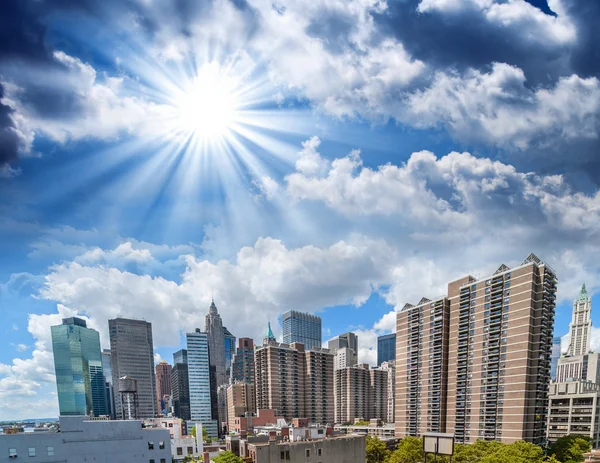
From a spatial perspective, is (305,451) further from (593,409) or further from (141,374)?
(141,374)

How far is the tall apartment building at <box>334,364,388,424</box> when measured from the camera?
125875mm

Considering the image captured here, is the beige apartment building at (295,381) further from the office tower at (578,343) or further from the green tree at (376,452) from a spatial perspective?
the office tower at (578,343)

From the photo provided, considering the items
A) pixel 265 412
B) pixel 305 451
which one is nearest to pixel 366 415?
pixel 265 412

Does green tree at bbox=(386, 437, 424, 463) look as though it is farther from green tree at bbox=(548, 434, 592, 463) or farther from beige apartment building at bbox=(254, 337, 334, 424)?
beige apartment building at bbox=(254, 337, 334, 424)

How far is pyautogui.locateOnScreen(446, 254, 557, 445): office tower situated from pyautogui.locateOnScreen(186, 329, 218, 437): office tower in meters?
116

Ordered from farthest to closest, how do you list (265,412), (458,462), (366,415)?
(366,415) < (265,412) < (458,462)

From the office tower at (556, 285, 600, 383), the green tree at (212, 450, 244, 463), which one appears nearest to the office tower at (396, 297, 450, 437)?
the green tree at (212, 450, 244, 463)

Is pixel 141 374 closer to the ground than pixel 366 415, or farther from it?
farther from it

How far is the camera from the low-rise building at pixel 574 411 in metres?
72.1

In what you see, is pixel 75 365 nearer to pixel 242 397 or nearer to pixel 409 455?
pixel 242 397

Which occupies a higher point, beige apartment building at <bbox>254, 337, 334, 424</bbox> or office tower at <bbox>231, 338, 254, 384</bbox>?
office tower at <bbox>231, 338, 254, 384</bbox>

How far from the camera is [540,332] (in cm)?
5912

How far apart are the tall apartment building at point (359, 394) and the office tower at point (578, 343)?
100 meters

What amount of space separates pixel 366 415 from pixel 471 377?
76358mm
